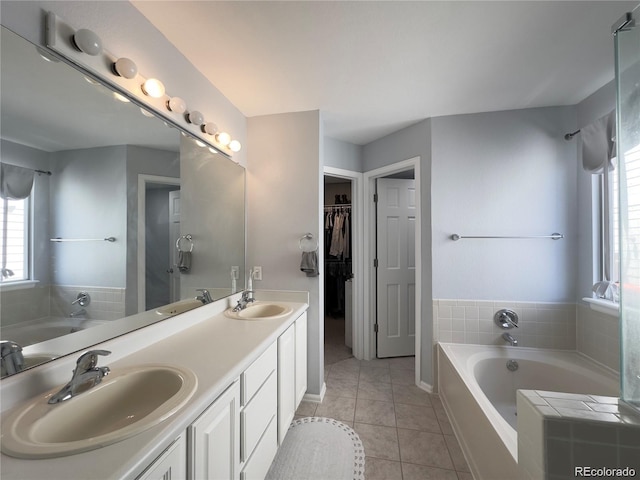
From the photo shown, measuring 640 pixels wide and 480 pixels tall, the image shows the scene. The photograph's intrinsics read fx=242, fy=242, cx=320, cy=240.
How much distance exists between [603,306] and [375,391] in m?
1.79

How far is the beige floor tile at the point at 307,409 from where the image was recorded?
186 cm

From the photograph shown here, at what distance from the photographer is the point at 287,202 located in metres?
2.04

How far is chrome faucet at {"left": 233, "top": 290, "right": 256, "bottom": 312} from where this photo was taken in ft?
5.76

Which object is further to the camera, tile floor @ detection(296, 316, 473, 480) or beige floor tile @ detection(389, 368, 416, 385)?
beige floor tile @ detection(389, 368, 416, 385)

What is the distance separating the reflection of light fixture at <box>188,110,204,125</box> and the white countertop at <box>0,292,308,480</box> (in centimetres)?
115

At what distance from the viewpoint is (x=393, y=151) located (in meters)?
2.49

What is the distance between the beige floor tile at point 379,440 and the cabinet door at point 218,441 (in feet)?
3.06

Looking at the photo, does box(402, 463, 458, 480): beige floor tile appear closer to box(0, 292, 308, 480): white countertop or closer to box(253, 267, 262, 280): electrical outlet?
box(0, 292, 308, 480): white countertop

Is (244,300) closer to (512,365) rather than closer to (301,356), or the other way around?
(301,356)

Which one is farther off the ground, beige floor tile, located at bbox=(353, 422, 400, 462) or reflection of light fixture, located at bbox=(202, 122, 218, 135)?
reflection of light fixture, located at bbox=(202, 122, 218, 135)

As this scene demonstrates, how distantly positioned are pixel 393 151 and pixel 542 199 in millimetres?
1316

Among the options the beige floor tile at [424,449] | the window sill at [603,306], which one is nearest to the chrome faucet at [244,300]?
the beige floor tile at [424,449]

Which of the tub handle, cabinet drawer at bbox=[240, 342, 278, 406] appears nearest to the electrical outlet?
cabinet drawer at bbox=[240, 342, 278, 406]
